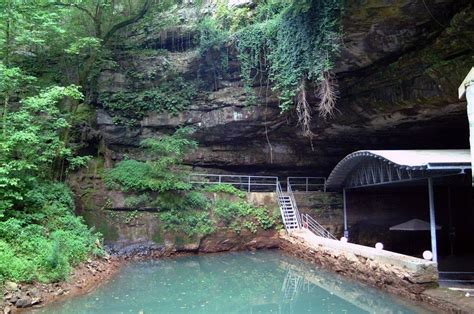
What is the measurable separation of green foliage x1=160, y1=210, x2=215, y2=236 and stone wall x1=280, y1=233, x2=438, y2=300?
3.49 metres

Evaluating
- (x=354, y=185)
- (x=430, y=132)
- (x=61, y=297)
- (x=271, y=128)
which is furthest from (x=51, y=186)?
(x=430, y=132)

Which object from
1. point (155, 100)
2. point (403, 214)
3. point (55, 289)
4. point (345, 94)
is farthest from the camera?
A: point (155, 100)

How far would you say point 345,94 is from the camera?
1408cm

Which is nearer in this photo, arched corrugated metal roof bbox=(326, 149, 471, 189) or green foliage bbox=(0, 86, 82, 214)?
arched corrugated metal roof bbox=(326, 149, 471, 189)

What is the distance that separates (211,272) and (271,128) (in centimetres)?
751

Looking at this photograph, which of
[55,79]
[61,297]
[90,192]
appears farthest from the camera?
[55,79]

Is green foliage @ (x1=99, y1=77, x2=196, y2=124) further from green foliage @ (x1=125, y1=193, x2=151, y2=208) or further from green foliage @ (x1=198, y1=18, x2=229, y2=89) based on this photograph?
green foliage @ (x1=125, y1=193, x2=151, y2=208)

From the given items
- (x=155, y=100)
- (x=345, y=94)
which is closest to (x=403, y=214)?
(x=345, y=94)

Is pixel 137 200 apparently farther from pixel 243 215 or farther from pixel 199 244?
pixel 243 215

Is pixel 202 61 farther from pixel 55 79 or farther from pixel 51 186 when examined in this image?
pixel 51 186

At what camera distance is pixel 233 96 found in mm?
16828

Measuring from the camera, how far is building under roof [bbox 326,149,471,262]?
9.29 meters

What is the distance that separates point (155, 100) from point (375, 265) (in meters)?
11.7

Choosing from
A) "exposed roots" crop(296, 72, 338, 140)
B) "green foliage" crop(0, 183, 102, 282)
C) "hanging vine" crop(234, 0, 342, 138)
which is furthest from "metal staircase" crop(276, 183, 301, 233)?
"green foliage" crop(0, 183, 102, 282)
